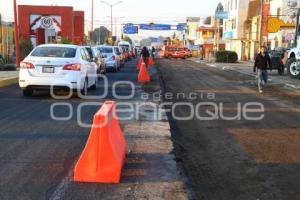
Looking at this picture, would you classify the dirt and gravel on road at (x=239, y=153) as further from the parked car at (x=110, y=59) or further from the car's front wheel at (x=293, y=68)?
the parked car at (x=110, y=59)

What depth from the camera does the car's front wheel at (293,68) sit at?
1104 inches

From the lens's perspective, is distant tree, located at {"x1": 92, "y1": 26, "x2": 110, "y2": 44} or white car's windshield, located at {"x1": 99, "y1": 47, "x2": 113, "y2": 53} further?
distant tree, located at {"x1": 92, "y1": 26, "x2": 110, "y2": 44}

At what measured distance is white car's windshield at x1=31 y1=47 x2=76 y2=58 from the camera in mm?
15172

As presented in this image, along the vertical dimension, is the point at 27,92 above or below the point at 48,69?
below

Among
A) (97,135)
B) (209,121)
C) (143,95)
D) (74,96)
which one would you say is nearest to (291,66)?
(143,95)

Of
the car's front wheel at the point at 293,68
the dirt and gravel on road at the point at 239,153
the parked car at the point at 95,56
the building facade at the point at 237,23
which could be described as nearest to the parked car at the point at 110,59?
the parked car at the point at 95,56

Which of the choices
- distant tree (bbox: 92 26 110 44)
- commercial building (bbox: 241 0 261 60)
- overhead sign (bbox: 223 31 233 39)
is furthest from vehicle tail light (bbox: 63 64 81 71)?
distant tree (bbox: 92 26 110 44)

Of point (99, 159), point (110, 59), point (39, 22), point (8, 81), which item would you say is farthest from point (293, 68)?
point (39, 22)

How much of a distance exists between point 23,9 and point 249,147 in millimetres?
60820

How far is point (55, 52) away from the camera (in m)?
15.3

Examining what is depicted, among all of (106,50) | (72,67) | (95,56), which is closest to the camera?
(72,67)

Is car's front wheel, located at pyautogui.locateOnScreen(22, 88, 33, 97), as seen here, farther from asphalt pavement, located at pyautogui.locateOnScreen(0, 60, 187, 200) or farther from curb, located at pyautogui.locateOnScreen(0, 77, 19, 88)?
curb, located at pyautogui.locateOnScreen(0, 77, 19, 88)

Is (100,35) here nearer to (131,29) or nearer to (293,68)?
(131,29)

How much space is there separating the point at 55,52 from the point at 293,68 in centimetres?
1693
